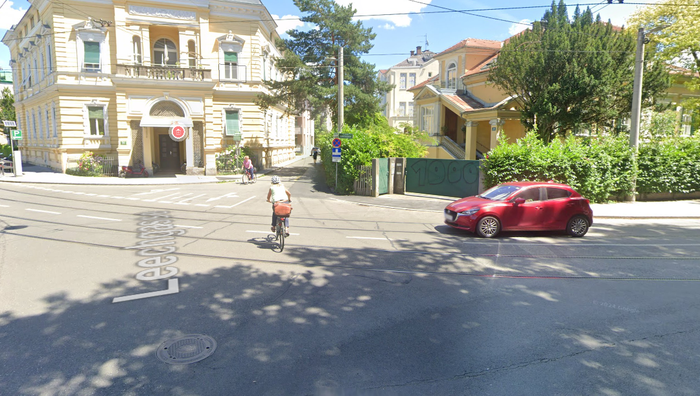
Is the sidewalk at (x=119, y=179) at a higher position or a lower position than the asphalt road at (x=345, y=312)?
higher

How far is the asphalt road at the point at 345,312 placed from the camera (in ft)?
14.0

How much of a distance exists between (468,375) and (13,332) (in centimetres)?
543

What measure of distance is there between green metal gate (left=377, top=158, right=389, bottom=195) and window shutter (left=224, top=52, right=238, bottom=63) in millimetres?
16937

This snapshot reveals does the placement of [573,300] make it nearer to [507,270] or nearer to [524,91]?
[507,270]

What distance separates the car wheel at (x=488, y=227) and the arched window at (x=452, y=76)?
2387 centimetres

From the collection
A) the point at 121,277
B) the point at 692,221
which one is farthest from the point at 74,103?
the point at 692,221

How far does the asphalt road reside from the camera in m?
4.26

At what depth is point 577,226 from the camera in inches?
462

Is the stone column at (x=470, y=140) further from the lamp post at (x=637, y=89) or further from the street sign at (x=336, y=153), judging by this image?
the street sign at (x=336, y=153)

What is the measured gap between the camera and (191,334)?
17.0ft

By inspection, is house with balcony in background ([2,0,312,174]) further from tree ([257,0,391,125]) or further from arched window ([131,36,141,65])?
tree ([257,0,391,125])

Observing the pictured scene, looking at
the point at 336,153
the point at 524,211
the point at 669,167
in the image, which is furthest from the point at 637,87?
the point at 336,153

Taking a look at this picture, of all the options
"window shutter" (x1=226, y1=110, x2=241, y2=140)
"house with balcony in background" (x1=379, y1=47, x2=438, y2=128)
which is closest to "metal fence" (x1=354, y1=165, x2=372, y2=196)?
"window shutter" (x1=226, y1=110, x2=241, y2=140)

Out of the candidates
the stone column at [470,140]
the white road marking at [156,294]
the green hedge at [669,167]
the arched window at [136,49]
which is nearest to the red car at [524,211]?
the white road marking at [156,294]
